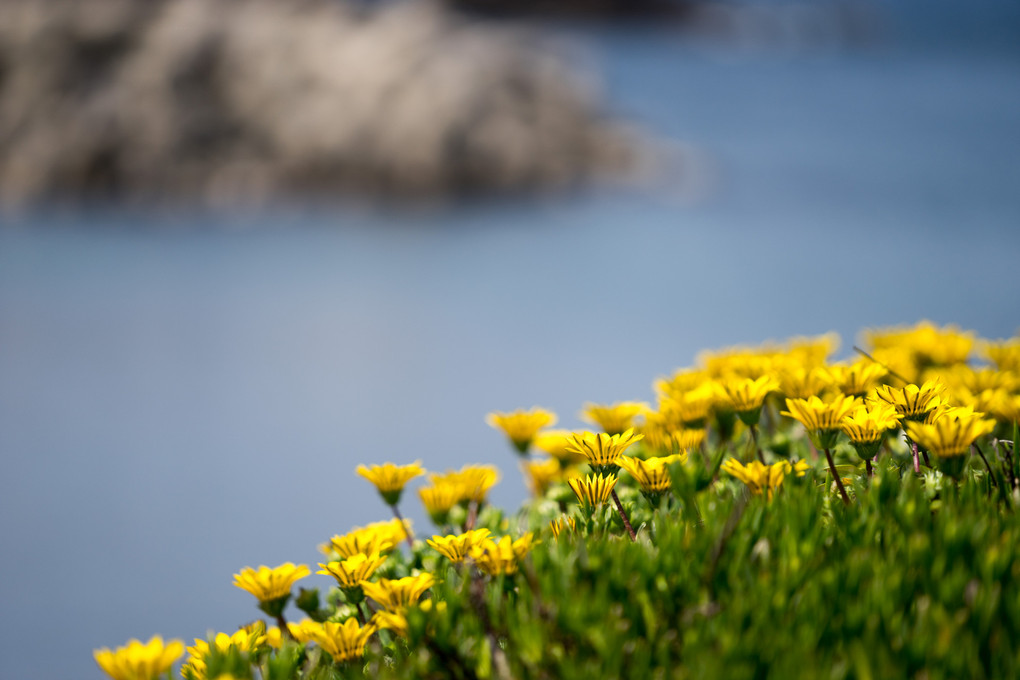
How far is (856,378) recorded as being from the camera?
132cm

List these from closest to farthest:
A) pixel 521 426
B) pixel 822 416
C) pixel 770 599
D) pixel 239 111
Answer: pixel 770 599
pixel 822 416
pixel 521 426
pixel 239 111

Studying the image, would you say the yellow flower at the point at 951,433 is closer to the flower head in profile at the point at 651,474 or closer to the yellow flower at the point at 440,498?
the flower head in profile at the point at 651,474

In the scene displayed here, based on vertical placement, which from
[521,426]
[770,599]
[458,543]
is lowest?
[770,599]

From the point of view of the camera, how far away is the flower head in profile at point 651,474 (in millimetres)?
1089

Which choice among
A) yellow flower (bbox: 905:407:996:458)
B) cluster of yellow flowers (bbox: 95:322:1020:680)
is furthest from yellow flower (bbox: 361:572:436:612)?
yellow flower (bbox: 905:407:996:458)

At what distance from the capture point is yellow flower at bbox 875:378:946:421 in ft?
3.75

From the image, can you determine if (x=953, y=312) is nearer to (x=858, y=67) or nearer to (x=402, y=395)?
(x=402, y=395)

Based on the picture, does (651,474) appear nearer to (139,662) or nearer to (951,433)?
(951,433)

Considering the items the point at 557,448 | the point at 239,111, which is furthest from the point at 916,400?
the point at 239,111

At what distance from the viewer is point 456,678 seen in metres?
0.93

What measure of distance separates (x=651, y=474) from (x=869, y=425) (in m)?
0.29

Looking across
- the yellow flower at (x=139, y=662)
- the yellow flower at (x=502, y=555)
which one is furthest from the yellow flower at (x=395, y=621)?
the yellow flower at (x=139, y=662)

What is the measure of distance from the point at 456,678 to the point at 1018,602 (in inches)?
24.3

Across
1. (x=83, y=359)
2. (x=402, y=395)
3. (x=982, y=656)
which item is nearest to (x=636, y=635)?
(x=982, y=656)
